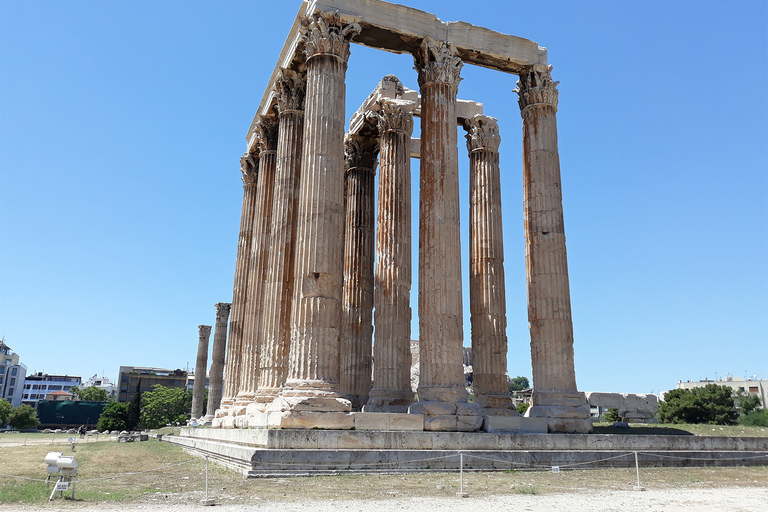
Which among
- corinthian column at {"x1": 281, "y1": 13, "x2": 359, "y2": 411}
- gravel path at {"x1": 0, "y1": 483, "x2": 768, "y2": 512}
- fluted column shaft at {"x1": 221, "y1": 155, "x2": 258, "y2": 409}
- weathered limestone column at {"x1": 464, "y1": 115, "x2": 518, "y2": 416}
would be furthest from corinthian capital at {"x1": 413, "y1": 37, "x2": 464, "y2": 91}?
gravel path at {"x1": 0, "y1": 483, "x2": 768, "y2": 512}

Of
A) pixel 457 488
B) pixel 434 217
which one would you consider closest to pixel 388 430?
pixel 457 488

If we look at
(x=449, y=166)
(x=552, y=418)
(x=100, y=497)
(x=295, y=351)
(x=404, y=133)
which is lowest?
(x=100, y=497)

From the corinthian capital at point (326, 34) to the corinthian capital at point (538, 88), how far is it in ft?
28.8

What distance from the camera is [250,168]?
37000mm

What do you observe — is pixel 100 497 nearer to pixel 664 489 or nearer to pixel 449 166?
pixel 664 489

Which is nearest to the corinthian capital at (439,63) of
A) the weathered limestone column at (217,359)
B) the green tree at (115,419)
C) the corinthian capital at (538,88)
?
the corinthian capital at (538,88)

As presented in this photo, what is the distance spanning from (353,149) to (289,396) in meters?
18.3

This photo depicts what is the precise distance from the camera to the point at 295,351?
2100 cm

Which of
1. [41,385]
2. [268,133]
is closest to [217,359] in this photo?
[268,133]

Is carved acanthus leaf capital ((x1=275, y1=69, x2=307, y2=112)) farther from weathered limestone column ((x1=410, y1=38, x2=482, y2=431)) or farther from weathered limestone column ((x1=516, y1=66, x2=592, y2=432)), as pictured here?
weathered limestone column ((x1=516, y1=66, x2=592, y2=432))

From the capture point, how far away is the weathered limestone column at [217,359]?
50.0 m

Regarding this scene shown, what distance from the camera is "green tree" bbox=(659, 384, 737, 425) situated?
202 feet

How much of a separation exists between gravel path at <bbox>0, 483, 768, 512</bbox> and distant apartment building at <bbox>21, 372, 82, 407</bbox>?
163161 mm

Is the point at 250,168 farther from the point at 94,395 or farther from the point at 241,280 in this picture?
the point at 94,395
